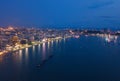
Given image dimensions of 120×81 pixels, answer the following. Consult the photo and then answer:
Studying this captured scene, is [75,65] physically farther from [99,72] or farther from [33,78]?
[33,78]

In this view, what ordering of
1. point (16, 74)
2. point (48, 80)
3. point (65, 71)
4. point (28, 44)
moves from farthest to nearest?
point (28, 44)
point (65, 71)
point (16, 74)
point (48, 80)

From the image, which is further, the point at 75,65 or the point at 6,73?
the point at 75,65

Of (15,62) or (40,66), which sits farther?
(15,62)

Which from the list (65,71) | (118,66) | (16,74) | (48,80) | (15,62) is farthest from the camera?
(15,62)

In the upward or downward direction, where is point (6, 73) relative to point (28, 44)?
downward

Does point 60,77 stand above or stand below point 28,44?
below

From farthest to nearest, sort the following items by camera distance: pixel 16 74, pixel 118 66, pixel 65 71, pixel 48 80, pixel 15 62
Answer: pixel 15 62 → pixel 118 66 → pixel 65 71 → pixel 16 74 → pixel 48 80

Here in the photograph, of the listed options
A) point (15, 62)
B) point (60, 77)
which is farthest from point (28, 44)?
point (60, 77)

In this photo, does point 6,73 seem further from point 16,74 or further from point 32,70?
point 32,70

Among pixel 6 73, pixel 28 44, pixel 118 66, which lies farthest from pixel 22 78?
pixel 28 44

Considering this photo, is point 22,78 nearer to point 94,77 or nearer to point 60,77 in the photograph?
point 60,77
